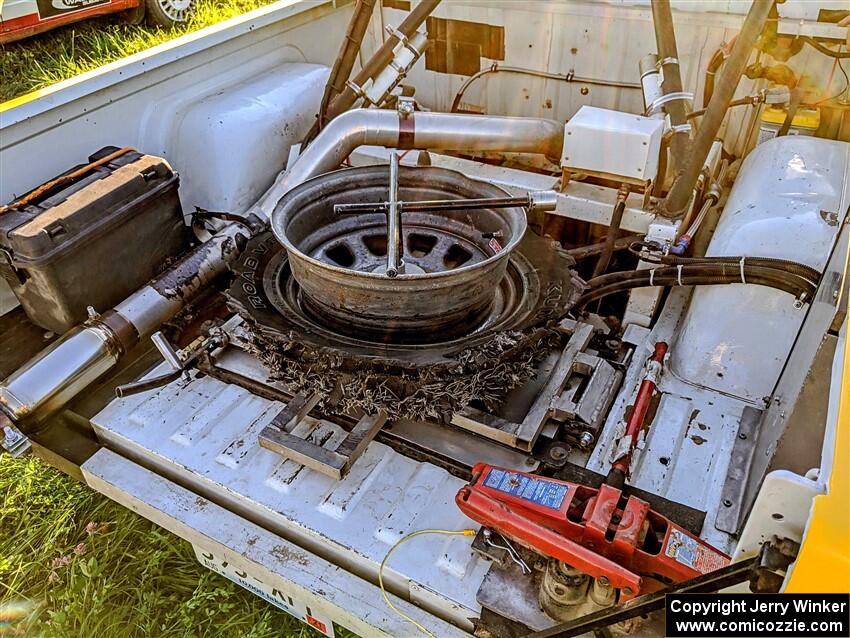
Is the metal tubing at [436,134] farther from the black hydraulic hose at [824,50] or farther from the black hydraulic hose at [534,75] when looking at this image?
the black hydraulic hose at [824,50]

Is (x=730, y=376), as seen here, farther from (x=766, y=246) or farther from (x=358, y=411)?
(x=358, y=411)

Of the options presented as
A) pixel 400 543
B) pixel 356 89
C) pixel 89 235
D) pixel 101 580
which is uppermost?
pixel 356 89

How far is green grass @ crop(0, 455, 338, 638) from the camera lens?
7.10 feet

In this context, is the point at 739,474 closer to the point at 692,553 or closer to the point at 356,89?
the point at 692,553

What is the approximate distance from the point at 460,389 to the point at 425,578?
1.63 feet

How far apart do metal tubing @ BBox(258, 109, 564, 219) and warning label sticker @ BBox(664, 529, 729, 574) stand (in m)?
1.73

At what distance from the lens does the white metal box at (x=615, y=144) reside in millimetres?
2340

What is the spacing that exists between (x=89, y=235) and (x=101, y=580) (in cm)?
120

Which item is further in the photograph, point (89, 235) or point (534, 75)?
point (534, 75)

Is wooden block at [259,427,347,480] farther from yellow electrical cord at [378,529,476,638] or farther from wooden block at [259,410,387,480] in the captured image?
yellow electrical cord at [378,529,476,638]

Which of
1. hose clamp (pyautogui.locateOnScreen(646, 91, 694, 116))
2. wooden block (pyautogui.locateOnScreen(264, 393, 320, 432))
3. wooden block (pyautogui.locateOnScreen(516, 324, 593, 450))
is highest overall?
hose clamp (pyautogui.locateOnScreen(646, 91, 694, 116))

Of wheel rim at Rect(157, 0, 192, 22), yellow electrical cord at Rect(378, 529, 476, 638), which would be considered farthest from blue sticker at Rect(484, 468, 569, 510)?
wheel rim at Rect(157, 0, 192, 22)

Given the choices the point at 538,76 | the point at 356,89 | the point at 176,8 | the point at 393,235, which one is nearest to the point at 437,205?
the point at 393,235

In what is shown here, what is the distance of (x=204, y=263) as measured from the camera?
8.07 ft
